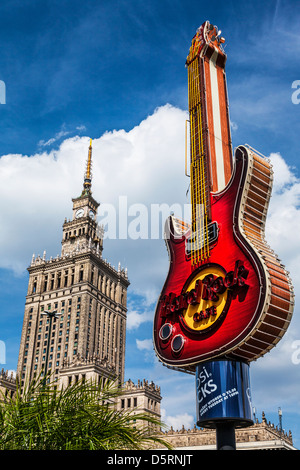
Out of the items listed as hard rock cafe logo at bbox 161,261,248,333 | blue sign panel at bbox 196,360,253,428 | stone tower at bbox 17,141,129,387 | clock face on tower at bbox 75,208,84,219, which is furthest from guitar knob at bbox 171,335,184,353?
clock face on tower at bbox 75,208,84,219

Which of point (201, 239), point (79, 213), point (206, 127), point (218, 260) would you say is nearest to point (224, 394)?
Answer: point (218, 260)

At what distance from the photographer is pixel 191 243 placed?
4272 centimetres

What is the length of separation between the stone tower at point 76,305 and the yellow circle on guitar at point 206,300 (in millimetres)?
74068

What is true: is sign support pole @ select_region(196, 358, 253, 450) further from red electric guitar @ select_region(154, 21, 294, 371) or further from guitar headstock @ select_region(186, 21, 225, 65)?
guitar headstock @ select_region(186, 21, 225, 65)

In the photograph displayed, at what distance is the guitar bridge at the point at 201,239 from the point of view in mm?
40219

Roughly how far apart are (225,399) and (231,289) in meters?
7.79

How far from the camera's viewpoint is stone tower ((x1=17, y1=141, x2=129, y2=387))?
116m

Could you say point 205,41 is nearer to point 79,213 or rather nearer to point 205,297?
point 205,297

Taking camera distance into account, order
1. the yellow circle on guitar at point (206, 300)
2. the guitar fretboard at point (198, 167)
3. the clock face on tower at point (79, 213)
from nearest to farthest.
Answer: the yellow circle on guitar at point (206, 300) < the guitar fretboard at point (198, 167) < the clock face on tower at point (79, 213)

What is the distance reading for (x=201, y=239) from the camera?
136 feet

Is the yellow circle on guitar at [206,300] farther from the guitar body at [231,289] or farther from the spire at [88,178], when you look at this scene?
the spire at [88,178]

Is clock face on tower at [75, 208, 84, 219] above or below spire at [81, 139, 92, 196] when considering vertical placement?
below

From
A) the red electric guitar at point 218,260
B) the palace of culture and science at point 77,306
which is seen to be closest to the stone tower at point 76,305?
the palace of culture and science at point 77,306

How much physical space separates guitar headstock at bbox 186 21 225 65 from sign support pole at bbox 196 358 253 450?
106ft
